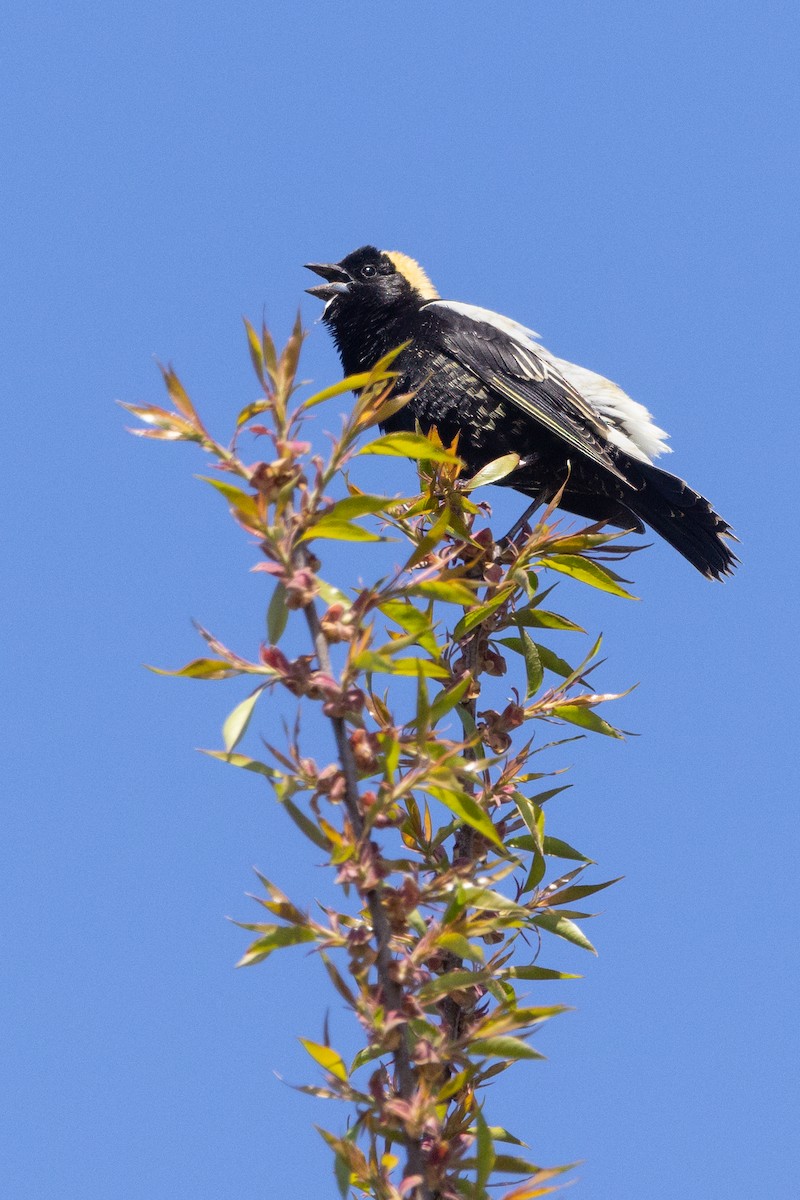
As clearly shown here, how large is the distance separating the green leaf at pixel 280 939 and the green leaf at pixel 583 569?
965 mm

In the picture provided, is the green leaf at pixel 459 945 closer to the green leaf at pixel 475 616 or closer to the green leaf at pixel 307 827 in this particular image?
the green leaf at pixel 307 827

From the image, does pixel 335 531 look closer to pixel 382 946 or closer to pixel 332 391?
pixel 332 391

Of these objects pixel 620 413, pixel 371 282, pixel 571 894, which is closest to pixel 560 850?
pixel 571 894

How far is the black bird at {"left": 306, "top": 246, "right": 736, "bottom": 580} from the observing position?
4.21 m

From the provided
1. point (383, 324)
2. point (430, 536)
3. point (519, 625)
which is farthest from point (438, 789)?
point (383, 324)

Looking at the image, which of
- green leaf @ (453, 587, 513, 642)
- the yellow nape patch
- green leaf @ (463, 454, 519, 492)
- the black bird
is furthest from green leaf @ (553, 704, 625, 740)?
the yellow nape patch

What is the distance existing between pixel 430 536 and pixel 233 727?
1.21ft

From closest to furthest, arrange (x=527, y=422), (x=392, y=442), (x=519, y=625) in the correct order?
1. (x=392, y=442)
2. (x=519, y=625)
3. (x=527, y=422)

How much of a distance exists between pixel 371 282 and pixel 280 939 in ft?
13.0

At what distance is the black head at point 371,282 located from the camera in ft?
16.2

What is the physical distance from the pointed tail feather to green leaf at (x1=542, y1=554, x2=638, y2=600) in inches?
81.4

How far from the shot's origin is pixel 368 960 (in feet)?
4.32

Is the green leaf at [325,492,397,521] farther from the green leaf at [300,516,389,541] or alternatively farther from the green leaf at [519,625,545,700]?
the green leaf at [519,625,545,700]

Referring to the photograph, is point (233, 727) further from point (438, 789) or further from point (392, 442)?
point (392, 442)
